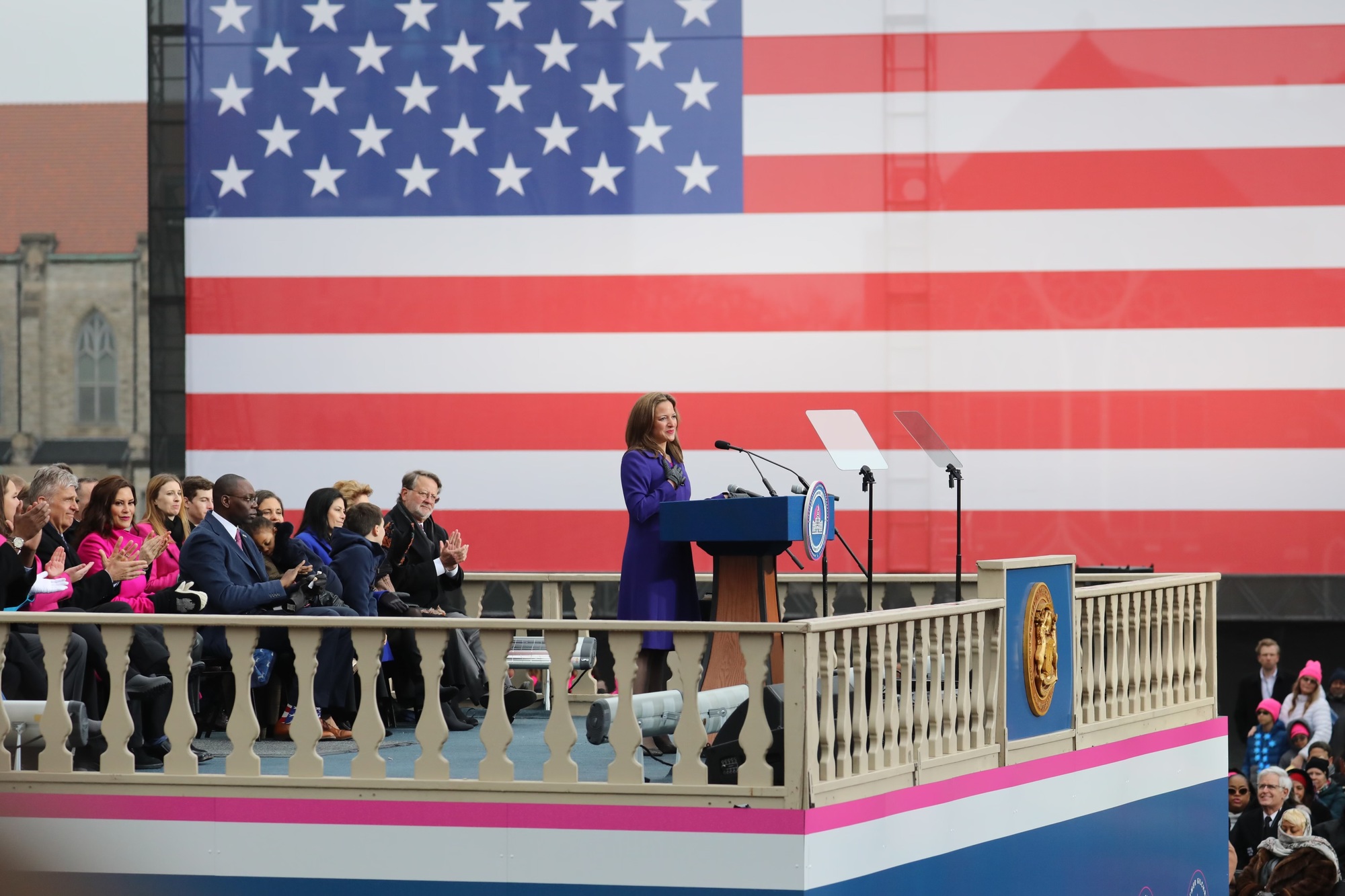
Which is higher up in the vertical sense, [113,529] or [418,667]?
[113,529]

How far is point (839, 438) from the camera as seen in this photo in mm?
5656

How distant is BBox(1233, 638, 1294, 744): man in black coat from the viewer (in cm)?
823

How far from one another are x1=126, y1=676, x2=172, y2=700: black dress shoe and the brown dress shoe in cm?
80

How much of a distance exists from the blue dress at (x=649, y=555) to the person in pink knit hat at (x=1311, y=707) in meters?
3.95

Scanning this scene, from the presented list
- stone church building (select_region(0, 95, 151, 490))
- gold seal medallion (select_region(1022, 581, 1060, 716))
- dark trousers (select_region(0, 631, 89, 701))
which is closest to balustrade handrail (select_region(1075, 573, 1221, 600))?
gold seal medallion (select_region(1022, 581, 1060, 716))

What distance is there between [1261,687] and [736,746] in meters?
4.75

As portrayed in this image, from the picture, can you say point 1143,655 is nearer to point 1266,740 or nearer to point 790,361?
point 1266,740

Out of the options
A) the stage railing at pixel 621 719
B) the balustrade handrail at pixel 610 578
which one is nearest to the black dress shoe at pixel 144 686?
the stage railing at pixel 621 719

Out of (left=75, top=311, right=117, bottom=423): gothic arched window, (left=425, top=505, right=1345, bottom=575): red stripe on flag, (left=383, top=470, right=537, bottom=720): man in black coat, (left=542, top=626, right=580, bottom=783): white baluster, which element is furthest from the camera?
(left=425, top=505, right=1345, bottom=575): red stripe on flag

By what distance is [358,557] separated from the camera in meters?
5.91

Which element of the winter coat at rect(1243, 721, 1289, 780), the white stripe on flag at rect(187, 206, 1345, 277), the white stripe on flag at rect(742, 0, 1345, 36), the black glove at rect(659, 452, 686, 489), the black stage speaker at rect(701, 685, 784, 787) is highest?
the white stripe on flag at rect(742, 0, 1345, 36)

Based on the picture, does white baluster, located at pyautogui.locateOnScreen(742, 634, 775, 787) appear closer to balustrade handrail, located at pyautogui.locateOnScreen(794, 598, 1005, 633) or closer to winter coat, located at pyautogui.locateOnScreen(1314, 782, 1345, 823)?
balustrade handrail, located at pyautogui.locateOnScreen(794, 598, 1005, 633)

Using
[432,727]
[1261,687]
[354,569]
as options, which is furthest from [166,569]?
[1261,687]

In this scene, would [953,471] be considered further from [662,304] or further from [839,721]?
[662,304]
